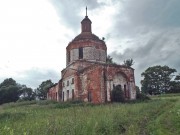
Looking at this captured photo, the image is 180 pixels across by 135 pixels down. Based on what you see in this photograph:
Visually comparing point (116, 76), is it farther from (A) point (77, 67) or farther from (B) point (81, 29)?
(B) point (81, 29)

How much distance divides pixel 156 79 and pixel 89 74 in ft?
122

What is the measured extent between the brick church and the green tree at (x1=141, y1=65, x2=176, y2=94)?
31.2 meters

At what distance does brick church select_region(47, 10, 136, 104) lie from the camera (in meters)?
33.3

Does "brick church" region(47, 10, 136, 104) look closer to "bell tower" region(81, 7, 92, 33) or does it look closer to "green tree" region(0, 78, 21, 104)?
"bell tower" region(81, 7, 92, 33)

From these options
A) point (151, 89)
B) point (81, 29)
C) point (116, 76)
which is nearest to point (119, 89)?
point (116, 76)

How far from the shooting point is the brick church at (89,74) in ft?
109

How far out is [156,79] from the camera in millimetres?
66688

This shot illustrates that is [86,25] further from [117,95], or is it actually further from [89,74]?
Answer: [117,95]

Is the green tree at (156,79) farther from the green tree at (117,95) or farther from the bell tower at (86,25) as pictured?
the green tree at (117,95)

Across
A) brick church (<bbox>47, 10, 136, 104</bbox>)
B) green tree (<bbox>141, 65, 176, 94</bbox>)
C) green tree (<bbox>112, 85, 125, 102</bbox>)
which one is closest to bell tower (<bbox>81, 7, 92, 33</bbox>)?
brick church (<bbox>47, 10, 136, 104</bbox>)

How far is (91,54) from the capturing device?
37906mm

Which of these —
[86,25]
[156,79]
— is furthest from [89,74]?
[156,79]

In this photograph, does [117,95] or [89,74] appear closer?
[117,95]

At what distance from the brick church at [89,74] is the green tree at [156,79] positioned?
1227 inches
